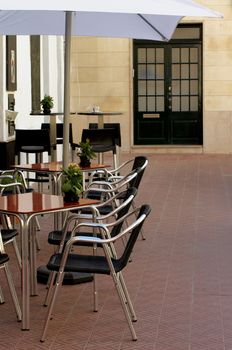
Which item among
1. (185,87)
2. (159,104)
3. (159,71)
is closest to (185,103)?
(185,87)

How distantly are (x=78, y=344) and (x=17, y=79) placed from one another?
343 inches

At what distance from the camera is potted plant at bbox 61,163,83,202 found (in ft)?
21.4

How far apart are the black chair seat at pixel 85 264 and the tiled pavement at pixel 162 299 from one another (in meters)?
0.44

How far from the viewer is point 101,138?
40.1 ft

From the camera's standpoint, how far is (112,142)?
40.4ft

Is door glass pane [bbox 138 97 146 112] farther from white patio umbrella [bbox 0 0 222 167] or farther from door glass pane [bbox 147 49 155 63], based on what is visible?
white patio umbrella [bbox 0 0 222 167]

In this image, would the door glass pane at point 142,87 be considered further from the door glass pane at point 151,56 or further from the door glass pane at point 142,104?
the door glass pane at point 151,56

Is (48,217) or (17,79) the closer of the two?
(48,217)

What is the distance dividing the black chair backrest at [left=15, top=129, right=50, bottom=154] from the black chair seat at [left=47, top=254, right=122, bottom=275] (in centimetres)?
564

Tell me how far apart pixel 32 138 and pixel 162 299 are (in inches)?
209

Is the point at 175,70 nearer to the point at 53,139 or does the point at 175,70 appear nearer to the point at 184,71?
the point at 184,71

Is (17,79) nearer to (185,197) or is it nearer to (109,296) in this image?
(185,197)

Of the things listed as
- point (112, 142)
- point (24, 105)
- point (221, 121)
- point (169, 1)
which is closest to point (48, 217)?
point (112, 142)

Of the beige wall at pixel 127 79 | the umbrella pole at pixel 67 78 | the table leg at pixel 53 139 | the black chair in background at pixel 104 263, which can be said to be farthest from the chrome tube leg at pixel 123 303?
the beige wall at pixel 127 79
